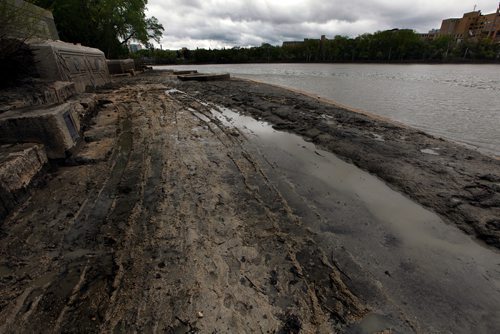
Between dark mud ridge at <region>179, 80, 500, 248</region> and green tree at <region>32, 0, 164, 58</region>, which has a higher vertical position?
green tree at <region>32, 0, 164, 58</region>

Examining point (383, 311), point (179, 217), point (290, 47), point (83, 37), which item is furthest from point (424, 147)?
point (290, 47)

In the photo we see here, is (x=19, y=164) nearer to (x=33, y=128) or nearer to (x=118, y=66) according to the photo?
(x=33, y=128)

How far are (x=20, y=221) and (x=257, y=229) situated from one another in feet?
9.18

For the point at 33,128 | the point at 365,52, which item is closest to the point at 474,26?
the point at 365,52

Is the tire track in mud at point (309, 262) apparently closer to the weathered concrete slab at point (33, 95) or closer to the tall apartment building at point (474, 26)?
the weathered concrete slab at point (33, 95)

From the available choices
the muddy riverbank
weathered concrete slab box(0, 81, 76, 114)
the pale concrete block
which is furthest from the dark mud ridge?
weathered concrete slab box(0, 81, 76, 114)

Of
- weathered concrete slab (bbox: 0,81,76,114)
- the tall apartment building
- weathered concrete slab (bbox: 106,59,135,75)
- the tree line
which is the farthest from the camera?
the tall apartment building

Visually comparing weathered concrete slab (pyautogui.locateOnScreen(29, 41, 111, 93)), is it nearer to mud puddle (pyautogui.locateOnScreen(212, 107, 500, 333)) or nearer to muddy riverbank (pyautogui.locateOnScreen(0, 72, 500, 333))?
muddy riverbank (pyautogui.locateOnScreen(0, 72, 500, 333))

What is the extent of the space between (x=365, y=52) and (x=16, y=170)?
328 feet

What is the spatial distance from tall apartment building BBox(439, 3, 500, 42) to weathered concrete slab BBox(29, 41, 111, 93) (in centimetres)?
12663

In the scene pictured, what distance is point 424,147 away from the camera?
18.5ft

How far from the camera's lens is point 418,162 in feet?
15.5

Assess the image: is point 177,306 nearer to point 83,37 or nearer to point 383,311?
point 383,311

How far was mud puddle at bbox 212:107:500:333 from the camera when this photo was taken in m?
2.01
